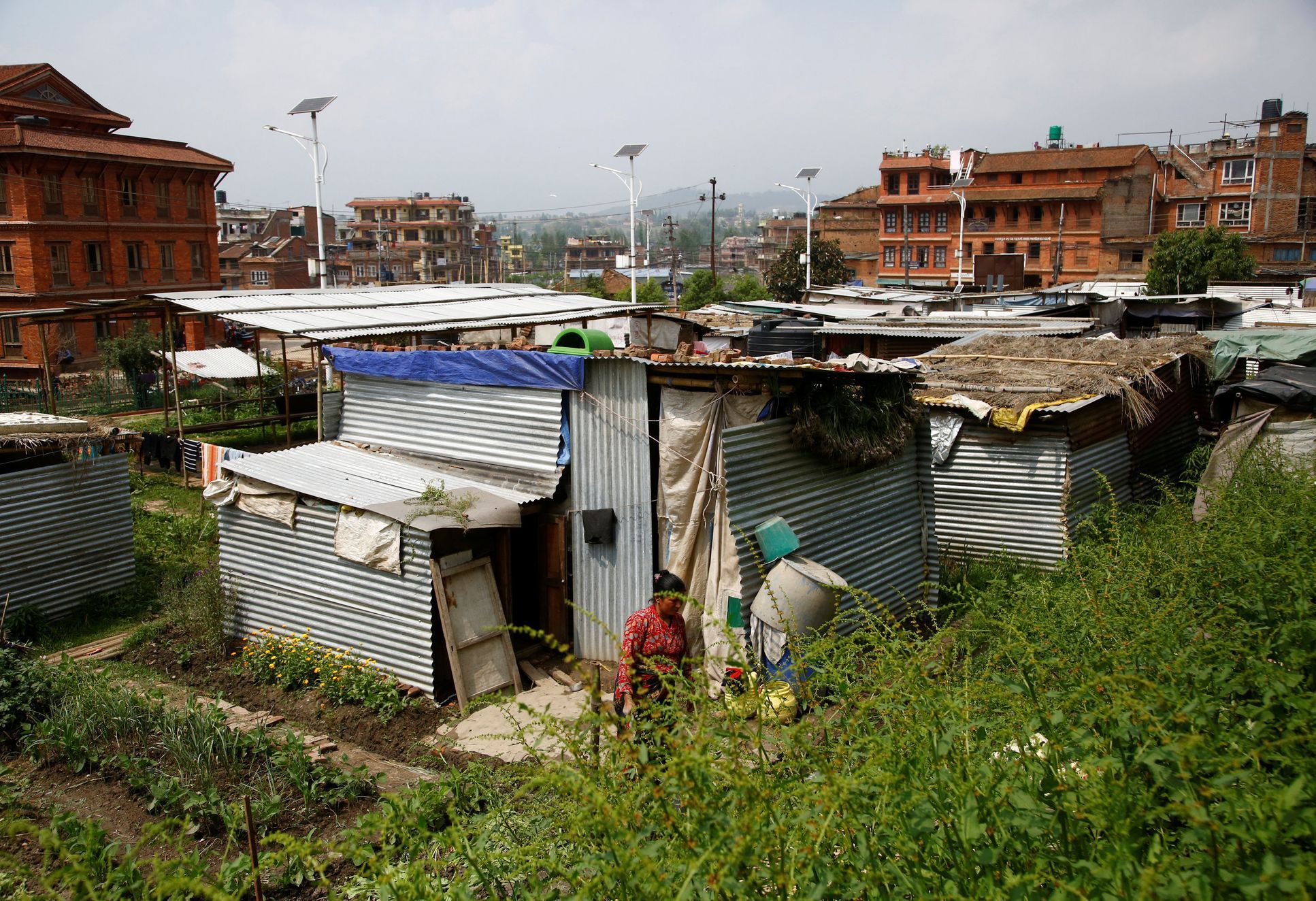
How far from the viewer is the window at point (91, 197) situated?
119ft

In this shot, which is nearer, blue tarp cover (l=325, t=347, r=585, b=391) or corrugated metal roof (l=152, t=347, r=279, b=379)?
blue tarp cover (l=325, t=347, r=585, b=391)

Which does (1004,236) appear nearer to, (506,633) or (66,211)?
(66,211)

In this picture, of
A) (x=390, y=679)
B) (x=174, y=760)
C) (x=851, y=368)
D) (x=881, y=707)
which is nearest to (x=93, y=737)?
(x=174, y=760)

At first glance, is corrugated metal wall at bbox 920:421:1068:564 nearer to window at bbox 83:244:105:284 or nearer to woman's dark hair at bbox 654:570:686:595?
woman's dark hair at bbox 654:570:686:595

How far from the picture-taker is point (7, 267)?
34.4 m

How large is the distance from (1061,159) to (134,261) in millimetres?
50173

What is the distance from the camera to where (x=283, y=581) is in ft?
29.5

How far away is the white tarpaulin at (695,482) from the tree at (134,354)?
2285cm

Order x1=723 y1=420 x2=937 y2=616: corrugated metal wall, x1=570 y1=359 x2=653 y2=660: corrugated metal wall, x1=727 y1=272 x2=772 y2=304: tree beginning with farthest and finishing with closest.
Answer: x1=727 y1=272 x2=772 y2=304: tree, x1=570 y1=359 x2=653 y2=660: corrugated metal wall, x1=723 y1=420 x2=937 y2=616: corrugated metal wall

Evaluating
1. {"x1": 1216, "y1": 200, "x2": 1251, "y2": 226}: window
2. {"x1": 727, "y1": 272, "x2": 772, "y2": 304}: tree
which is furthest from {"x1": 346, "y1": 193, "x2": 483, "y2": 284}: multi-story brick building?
{"x1": 1216, "y1": 200, "x2": 1251, "y2": 226}: window

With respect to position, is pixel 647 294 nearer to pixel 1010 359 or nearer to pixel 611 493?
pixel 1010 359

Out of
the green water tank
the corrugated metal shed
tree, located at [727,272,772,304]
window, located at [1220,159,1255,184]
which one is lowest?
the corrugated metal shed

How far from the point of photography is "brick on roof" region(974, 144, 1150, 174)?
54.0m

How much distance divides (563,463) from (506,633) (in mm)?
1647
